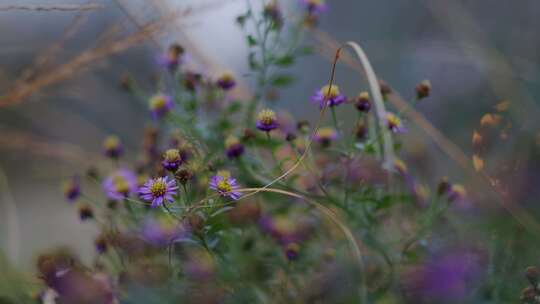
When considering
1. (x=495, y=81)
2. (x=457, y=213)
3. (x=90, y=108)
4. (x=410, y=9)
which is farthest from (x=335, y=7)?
(x=457, y=213)

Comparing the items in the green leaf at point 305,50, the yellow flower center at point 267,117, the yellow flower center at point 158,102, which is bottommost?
the yellow flower center at point 267,117

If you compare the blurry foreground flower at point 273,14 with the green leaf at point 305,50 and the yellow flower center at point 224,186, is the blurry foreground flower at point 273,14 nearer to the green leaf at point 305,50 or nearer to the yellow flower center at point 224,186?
the green leaf at point 305,50

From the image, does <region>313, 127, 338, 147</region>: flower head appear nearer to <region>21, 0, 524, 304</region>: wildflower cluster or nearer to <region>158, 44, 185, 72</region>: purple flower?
<region>21, 0, 524, 304</region>: wildflower cluster

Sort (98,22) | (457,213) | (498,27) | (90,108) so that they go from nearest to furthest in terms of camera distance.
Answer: (457,213)
(498,27)
(90,108)
(98,22)

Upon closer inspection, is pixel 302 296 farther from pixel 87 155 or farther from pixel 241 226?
pixel 87 155

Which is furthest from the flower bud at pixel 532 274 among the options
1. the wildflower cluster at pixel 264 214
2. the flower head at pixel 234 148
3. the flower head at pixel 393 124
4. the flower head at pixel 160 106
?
the flower head at pixel 160 106

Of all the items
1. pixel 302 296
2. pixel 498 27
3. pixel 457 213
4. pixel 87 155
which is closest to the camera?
pixel 302 296

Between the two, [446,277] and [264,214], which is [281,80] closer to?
[264,214]
